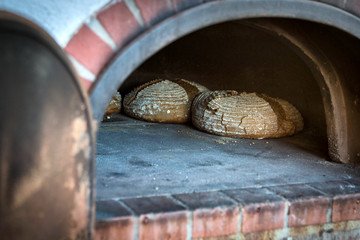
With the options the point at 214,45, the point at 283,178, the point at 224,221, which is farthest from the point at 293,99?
the point at 224,221

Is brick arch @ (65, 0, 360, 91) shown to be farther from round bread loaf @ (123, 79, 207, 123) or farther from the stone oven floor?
round bread loaf @ (123, 79, 207, 123)

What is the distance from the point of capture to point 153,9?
122 cm

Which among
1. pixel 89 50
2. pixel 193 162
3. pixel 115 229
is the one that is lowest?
pixel 115 229

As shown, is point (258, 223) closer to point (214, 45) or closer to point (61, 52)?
point (61, 52)

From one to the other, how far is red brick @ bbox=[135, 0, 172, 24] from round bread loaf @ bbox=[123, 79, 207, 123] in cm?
93

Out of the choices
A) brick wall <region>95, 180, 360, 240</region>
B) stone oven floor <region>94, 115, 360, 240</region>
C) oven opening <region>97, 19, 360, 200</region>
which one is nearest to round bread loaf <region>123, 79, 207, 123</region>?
oven opening <region>97, 19, 360, 200</region>

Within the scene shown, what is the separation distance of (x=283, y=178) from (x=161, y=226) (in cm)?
47

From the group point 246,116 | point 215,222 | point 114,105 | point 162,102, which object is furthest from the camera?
point 114,105

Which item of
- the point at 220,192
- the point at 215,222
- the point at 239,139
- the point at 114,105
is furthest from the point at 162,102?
the point at 215,222

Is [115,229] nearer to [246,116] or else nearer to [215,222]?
[215,222]

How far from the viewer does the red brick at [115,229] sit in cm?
118

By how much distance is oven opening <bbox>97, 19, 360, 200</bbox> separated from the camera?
1.54m

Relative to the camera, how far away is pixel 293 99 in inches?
83.6

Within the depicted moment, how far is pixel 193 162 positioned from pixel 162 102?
1.69ft
